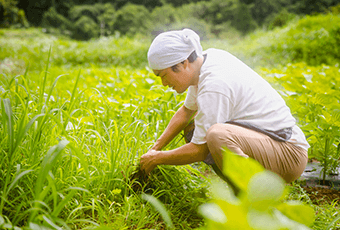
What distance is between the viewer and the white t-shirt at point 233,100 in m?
1.36

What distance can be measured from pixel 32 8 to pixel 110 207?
66.9 ft

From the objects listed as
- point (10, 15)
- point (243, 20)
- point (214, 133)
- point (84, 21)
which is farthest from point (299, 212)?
point (10, 15)

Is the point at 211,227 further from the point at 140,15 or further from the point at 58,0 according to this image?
the point at 58,0

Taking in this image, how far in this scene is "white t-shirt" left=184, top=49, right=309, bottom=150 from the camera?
1361 mm

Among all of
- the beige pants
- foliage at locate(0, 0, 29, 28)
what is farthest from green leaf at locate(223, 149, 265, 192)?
foliage at locate(0, 0, 29, 28)

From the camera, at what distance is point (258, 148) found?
1.43 meters

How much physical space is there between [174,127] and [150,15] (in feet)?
52.7

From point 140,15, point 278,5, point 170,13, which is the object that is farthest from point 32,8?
point 278,5

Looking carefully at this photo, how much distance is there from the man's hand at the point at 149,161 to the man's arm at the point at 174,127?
176mm

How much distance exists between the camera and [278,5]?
56.5 ft

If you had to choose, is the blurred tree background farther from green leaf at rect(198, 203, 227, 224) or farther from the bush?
green leaf at rect(198, 203, 227, 224)

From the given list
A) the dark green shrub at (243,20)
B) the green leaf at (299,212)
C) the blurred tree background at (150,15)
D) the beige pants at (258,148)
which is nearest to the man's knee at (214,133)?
the beige pants at (258,148)

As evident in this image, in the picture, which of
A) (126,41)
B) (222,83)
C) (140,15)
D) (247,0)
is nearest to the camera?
(222,83)

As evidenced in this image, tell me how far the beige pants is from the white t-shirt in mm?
48
